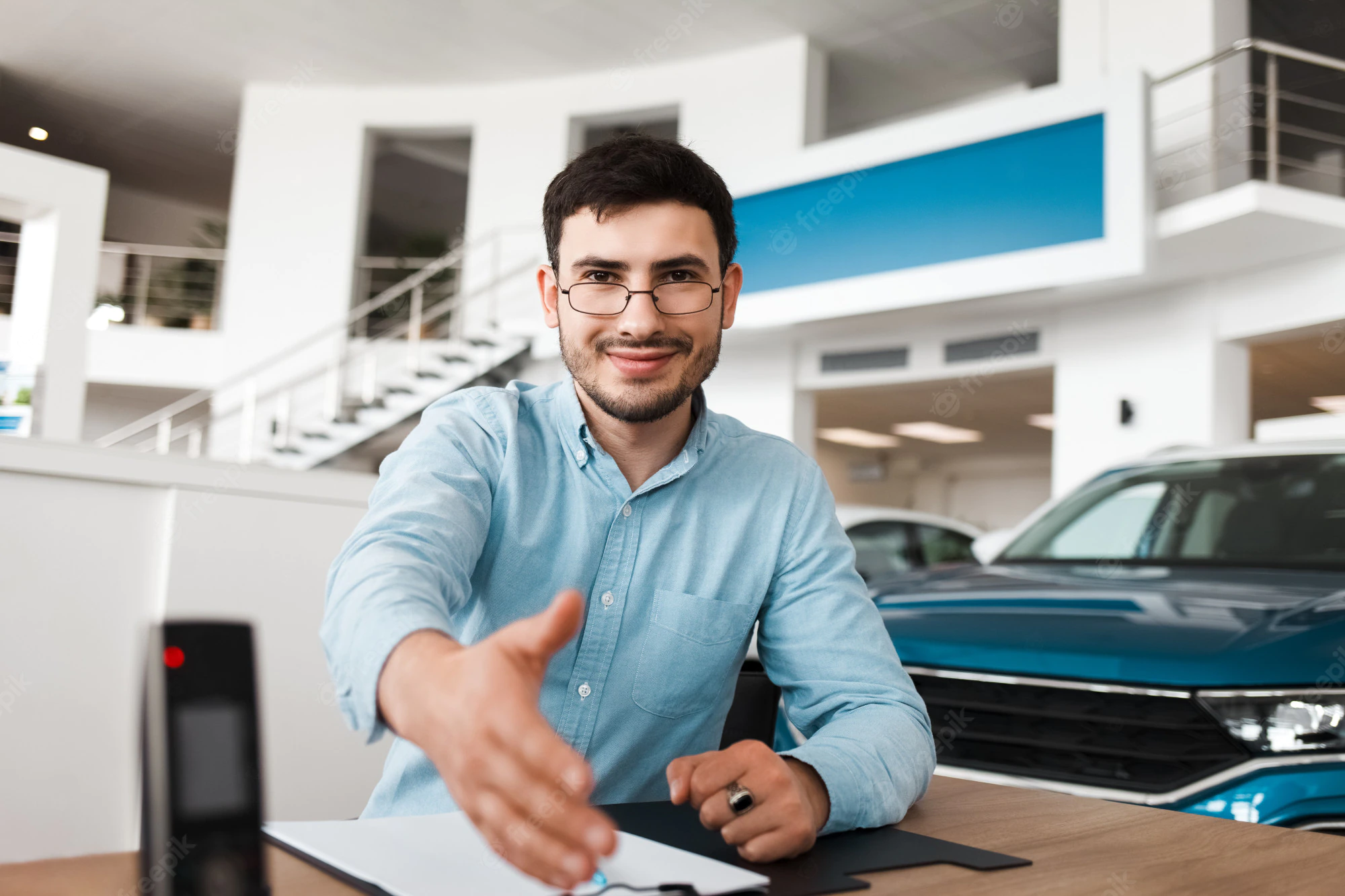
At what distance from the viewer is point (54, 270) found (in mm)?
3803

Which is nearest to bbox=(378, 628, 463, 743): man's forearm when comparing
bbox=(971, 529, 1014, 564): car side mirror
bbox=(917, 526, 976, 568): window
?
bbox=(971, 529, 1014, 564): car side mirror

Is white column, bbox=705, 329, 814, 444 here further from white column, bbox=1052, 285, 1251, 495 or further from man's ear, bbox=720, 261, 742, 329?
man's ear, bbox=720, 261, 742, 329

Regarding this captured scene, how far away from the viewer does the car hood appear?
1762mm

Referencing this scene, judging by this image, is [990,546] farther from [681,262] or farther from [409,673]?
[409,673]

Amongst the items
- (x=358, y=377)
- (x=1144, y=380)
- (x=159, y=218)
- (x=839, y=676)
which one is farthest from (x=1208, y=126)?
(x=159, y=218)

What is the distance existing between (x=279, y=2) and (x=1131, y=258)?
834cm

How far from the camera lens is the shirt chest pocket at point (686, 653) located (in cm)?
124

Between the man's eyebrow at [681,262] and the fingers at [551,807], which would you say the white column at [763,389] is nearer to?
the man's eyebrow at [681,262]

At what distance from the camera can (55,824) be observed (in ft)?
6.79

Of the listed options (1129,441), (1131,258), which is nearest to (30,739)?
(1131,258)

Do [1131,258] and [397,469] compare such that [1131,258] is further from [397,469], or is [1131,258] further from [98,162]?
[98,162]

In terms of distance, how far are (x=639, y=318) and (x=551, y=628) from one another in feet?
2.54

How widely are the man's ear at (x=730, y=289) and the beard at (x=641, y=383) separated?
3.9 inches

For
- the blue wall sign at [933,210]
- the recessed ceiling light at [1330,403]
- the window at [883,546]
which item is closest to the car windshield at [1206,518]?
the window at [883,546]
